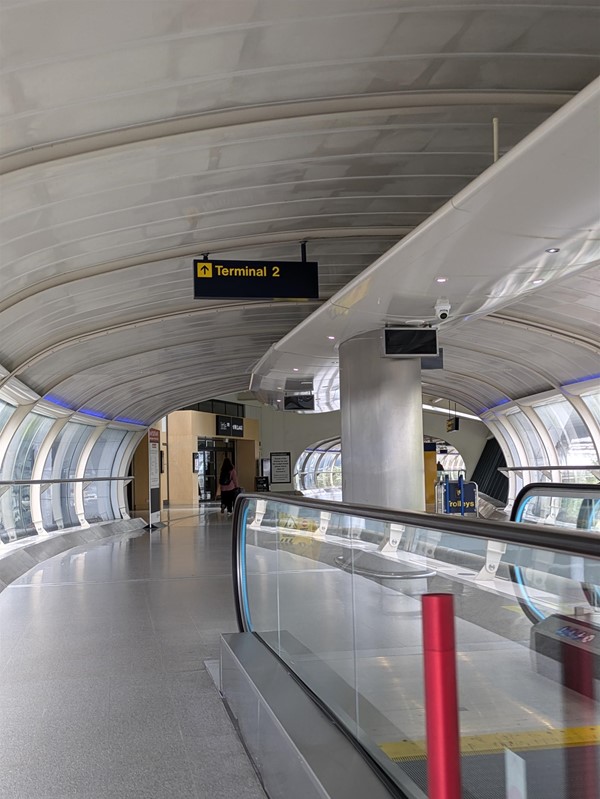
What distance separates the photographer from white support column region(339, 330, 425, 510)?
991 centimetres

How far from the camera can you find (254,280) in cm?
823

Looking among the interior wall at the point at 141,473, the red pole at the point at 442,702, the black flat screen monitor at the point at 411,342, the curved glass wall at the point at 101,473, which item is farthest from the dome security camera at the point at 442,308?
the interior wall at the point at 141,473

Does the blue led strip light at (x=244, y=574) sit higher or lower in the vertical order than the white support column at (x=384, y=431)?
lower

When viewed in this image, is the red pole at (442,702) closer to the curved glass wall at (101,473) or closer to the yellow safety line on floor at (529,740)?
the yellow safety line on floor at (529,740)

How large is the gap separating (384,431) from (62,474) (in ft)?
44.4

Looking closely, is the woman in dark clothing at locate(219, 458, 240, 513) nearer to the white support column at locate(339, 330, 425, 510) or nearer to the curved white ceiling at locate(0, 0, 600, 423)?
the curved white ceiling at locate(0, 0, 600, 423)

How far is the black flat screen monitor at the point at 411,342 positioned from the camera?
30.8ft

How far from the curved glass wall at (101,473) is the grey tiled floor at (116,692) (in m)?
9.38

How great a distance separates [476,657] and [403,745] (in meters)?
0.74

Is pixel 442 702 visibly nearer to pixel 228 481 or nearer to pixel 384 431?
pixel 384 431

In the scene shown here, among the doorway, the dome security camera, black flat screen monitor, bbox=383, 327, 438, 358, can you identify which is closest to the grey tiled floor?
black flat screen monitor, bbox=383, 327, 438, 358

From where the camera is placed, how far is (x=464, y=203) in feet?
16.9

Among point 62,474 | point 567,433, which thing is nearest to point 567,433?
point 567,433

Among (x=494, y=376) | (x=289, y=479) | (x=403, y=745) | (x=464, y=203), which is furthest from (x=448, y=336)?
(x=289, y=479)
